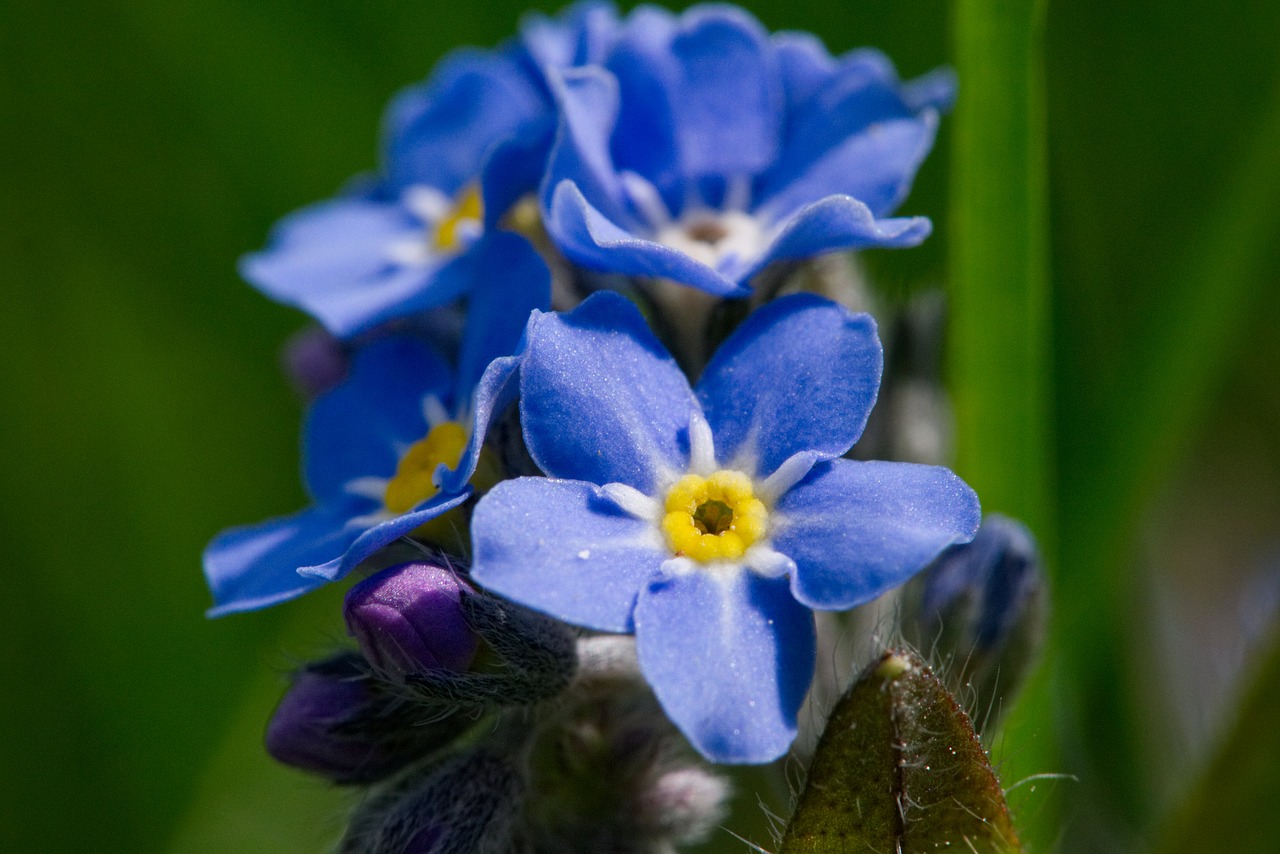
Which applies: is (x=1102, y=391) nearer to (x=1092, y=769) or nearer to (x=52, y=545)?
(x=1092, y=769)

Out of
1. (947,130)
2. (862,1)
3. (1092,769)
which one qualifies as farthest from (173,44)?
(1092,769)

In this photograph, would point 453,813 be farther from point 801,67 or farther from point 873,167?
point 801,67

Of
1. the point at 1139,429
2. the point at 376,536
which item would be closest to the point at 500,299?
the point at 376,536

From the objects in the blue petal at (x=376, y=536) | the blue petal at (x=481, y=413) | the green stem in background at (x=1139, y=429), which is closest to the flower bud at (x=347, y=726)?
the blue petal at (x=376, y=536)

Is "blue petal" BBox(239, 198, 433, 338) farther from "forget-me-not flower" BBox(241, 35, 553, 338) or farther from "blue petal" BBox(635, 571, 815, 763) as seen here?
"blue petal" BBox(635, 571, 815, 763)

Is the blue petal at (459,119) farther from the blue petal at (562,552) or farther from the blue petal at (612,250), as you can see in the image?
the blue petal at (562,552)
